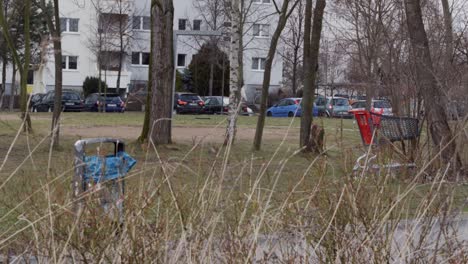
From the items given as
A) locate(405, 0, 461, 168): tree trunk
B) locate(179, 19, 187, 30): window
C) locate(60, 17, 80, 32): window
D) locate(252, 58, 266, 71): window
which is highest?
locate(179, 19, 187, 30): window

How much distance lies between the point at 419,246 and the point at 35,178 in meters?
2.08

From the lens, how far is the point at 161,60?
50.1ft

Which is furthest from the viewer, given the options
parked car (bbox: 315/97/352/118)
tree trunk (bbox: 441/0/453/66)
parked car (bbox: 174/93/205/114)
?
parked car (bbox: 174/93/205/114)

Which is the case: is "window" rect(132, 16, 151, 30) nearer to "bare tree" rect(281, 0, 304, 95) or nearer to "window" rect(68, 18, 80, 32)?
"window" rect(68, 18, 80, 32)

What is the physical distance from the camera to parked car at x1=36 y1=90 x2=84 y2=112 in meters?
46.4

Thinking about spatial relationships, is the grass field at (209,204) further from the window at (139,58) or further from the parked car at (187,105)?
the window at (139,58)

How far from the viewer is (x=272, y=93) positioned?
203ft

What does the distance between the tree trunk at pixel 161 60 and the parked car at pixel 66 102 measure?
3156cm

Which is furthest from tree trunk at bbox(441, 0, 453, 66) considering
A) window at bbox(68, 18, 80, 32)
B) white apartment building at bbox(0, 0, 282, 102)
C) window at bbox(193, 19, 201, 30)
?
window at bbox(68, 18, 80, 32)

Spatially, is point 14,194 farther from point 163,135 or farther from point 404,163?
point 163,135

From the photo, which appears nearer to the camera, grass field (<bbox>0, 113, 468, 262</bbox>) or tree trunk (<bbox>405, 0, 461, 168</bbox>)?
grass field (<bbox>0, 113, 468, 262</bbox>)

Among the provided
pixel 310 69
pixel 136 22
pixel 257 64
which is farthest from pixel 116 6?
pixel 310 69

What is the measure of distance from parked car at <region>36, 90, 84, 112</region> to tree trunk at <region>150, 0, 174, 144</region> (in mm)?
31557

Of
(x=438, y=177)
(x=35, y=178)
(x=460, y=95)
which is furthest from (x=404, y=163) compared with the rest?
(x=460, y=95)
